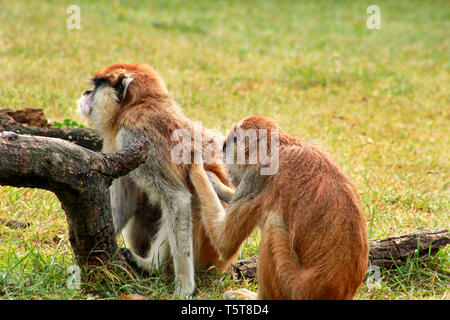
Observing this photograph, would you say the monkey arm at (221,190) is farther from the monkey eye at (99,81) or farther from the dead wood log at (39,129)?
the dead wood log at (39,129)

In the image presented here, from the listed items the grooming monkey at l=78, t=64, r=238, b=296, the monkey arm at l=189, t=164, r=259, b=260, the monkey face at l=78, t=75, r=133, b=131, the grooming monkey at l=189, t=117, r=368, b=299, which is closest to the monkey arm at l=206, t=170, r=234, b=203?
the grooming monkey at l=78, t=64, r=238, b=296

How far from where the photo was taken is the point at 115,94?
4121mm

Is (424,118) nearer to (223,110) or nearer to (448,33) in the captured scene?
(223,110)

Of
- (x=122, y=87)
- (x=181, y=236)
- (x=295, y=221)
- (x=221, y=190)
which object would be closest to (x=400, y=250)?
(x=295, y=221)

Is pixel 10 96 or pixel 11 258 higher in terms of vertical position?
pixel 10 96

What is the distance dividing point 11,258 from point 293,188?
1.97 m

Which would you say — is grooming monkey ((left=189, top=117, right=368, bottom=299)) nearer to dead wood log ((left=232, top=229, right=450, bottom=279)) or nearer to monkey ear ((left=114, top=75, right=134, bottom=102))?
dead wood log ((left=232, top=229, right=450, bottom=279))

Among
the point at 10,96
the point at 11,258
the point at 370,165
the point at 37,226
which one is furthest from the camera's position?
the point at 10,96

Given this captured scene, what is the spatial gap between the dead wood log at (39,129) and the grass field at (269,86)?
595mm

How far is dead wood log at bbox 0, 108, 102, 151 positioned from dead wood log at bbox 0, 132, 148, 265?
2094 mm

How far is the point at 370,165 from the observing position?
6.50m

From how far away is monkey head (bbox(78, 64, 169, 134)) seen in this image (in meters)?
4.12
